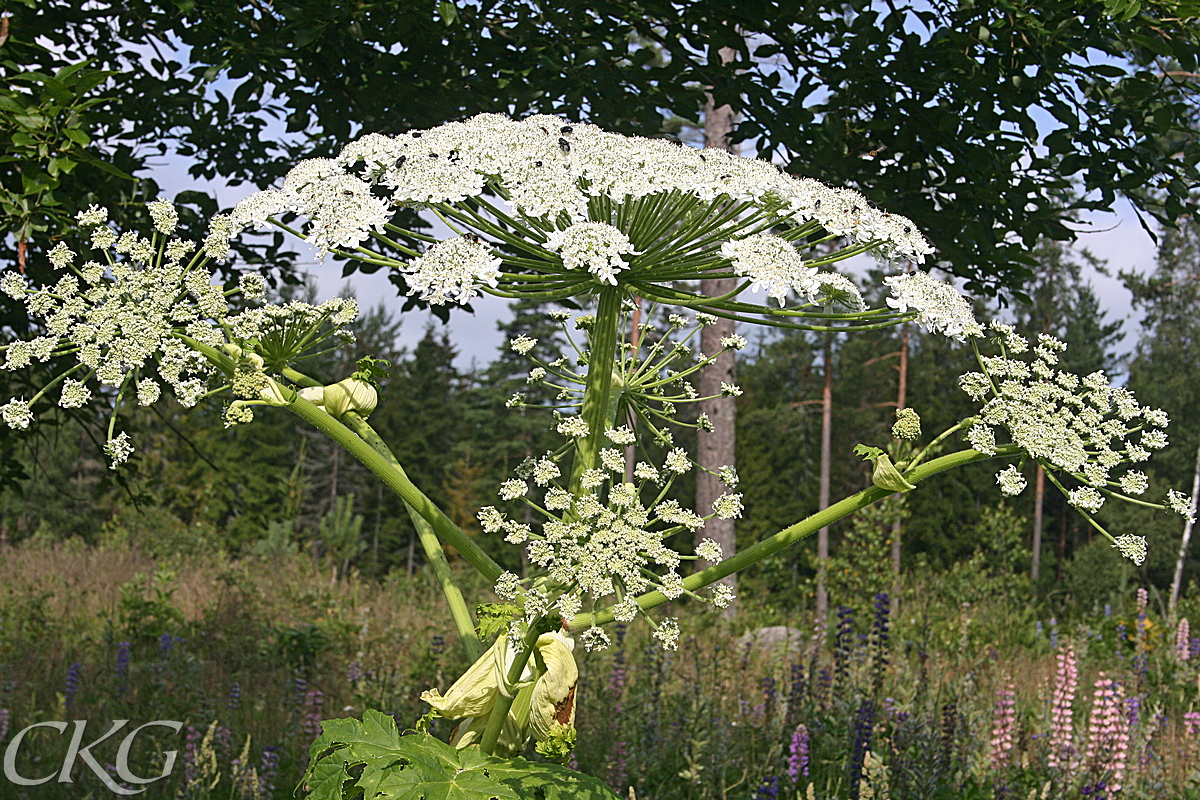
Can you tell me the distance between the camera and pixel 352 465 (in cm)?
4825

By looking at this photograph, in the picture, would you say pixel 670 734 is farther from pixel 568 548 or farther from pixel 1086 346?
pixel 1086 346

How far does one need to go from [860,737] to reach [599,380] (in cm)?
293

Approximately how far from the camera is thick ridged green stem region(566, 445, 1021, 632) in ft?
5.57

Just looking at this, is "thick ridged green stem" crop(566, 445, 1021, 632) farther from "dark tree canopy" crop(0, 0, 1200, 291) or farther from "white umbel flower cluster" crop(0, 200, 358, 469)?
"dark tree canopy" crop(0, 0, 1200, 291)

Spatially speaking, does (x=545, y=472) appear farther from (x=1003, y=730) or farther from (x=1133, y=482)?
(x=1003, y=730)

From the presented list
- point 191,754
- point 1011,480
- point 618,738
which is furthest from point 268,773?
point 1011,480

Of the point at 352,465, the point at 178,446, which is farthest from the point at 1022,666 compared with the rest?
the point at 352,465

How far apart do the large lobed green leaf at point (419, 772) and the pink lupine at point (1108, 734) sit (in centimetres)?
367

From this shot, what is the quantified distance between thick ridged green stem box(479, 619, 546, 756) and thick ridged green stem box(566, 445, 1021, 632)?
0.10 metres

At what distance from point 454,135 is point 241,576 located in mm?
9353

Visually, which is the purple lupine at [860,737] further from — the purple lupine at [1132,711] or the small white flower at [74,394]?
the small white flower at [74,394]

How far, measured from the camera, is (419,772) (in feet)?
5.32

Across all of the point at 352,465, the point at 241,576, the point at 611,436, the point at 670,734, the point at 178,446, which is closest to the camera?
the point at 611,436

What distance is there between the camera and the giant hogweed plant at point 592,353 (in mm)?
1634
